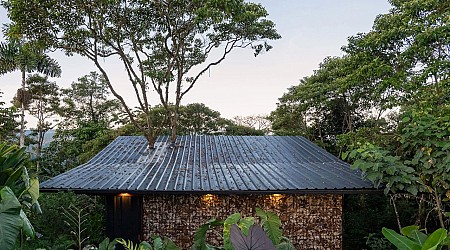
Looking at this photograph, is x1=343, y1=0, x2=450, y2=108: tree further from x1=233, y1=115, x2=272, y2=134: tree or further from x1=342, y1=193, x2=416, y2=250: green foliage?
x1=233, y1=115, x2=272, y2=134: tree

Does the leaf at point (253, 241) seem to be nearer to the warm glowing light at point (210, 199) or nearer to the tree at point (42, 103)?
the warm glowing light at point (210, 199)

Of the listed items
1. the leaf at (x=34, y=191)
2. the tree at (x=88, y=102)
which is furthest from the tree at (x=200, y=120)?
the leaf at (x=34, y=191)

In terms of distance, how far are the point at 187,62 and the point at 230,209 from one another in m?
5.13

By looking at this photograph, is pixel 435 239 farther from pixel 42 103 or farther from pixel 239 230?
pixel 42 103

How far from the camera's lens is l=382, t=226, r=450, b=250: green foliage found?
6.24ft

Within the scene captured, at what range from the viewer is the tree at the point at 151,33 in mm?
8094

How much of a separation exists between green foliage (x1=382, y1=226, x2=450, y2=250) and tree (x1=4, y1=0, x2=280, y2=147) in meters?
6.50

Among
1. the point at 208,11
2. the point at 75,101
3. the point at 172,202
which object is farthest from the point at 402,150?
the point at 75,101

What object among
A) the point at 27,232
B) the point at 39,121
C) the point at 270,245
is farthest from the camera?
the point at 39,121

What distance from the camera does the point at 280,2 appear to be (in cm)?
1036

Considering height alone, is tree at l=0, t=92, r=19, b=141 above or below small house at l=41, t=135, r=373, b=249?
above

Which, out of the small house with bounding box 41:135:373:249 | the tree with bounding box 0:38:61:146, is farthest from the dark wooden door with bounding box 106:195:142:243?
the tree with bounding box 0:38:61:146

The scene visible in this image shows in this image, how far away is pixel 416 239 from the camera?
228cm

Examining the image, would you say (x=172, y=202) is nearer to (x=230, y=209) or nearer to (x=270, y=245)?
(x=230, y=209)
